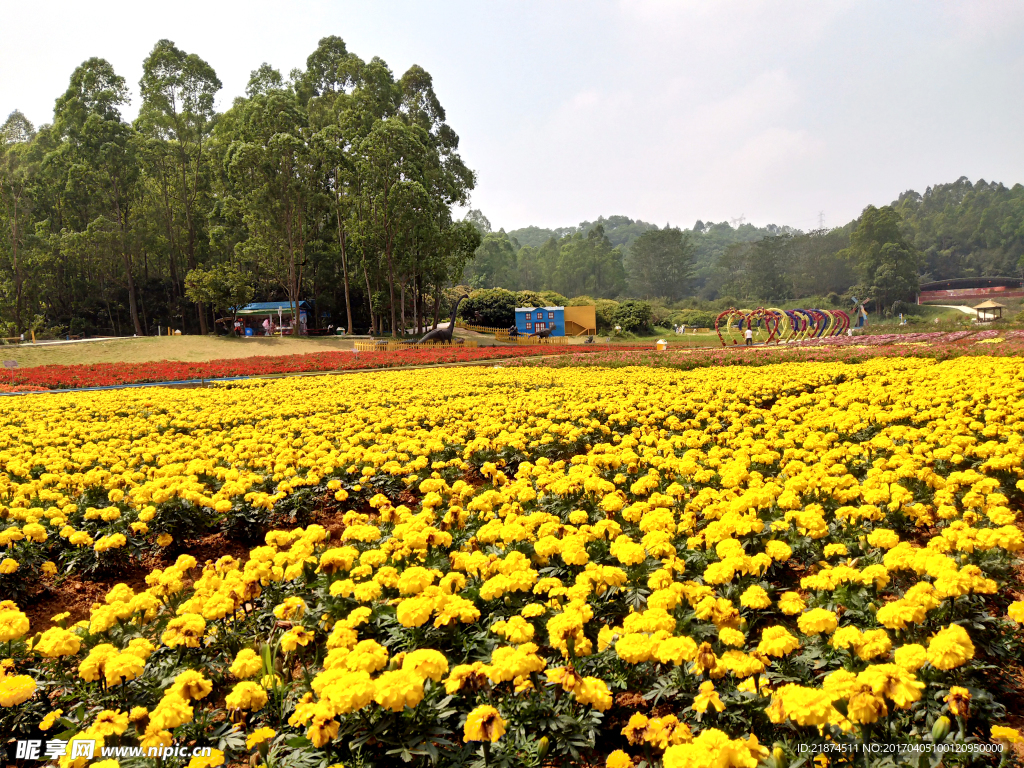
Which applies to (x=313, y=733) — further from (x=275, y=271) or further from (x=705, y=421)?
(x=275, y=271)

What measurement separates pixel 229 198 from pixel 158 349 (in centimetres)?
1001

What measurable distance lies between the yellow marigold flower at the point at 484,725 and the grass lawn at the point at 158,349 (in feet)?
89.6

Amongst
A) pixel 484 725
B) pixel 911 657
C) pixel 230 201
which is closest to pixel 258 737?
pixel 484 725

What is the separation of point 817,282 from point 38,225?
3564 inches

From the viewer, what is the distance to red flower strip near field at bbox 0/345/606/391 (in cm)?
1611

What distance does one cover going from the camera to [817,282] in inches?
3408

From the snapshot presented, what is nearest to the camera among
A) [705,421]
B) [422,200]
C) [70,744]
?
[70,744]

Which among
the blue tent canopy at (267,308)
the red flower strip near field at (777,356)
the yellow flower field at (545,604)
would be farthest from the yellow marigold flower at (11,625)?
the blue tent canopy at (267,308)

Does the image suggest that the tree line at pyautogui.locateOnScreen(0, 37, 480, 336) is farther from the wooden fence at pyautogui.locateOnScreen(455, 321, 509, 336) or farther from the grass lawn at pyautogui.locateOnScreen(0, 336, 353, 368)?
the wooden fence at pyautogui.locateOnScreen(455, 321, 509, 336)

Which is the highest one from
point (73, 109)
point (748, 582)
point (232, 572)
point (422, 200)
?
point (73, 109)

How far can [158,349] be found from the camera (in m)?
27.0

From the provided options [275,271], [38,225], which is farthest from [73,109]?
[275,271]

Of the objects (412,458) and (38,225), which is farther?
(38,225)

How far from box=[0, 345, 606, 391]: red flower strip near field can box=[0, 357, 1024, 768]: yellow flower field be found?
11.7m
